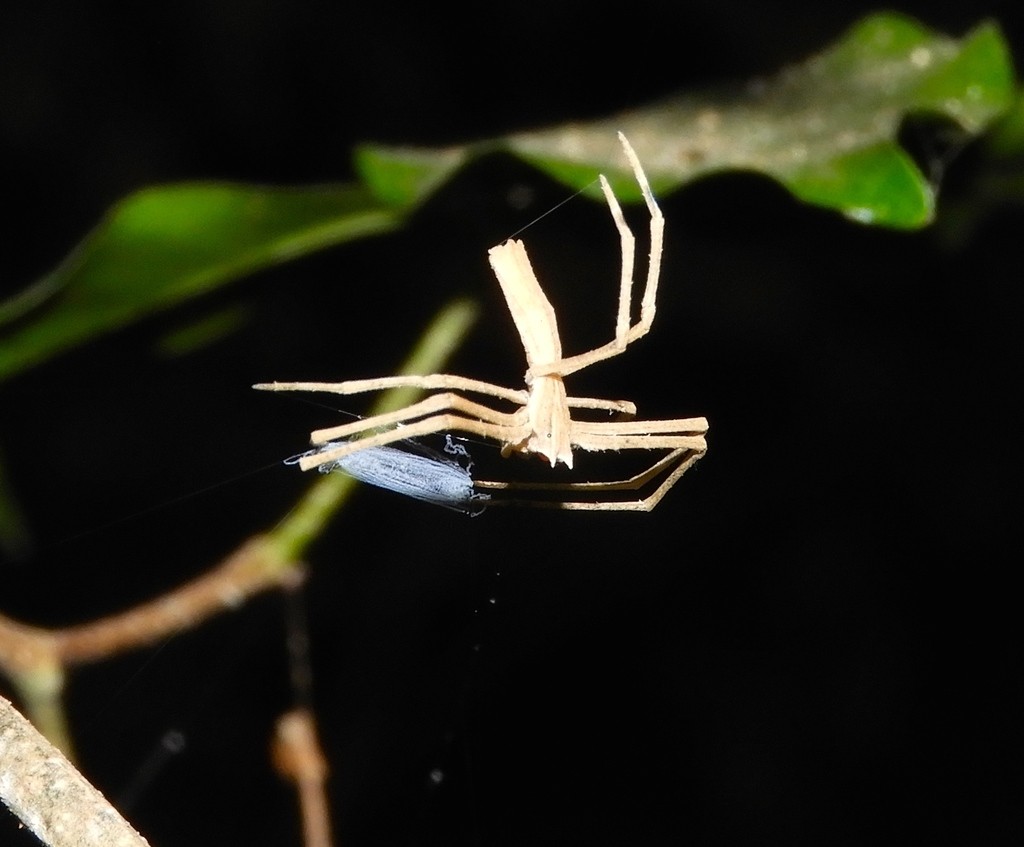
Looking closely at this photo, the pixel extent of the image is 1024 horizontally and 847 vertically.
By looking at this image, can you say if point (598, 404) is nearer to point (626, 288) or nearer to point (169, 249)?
point (626, 288)

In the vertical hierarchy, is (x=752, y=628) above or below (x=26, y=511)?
below

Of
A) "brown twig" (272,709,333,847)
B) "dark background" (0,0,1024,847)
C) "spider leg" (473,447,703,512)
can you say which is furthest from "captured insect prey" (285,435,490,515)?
"dark background" (0,0,1024,847)

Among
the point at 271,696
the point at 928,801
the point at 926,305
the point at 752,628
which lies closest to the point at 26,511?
the point at 271,696

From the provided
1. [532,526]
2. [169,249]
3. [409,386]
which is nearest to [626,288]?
[409,386]

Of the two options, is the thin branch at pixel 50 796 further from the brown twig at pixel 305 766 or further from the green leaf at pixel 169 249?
the green leaf at pixel 169 249

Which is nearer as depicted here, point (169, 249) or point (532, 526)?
point (169, 249)

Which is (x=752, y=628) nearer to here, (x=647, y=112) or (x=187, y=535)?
(x=187, y=535)
